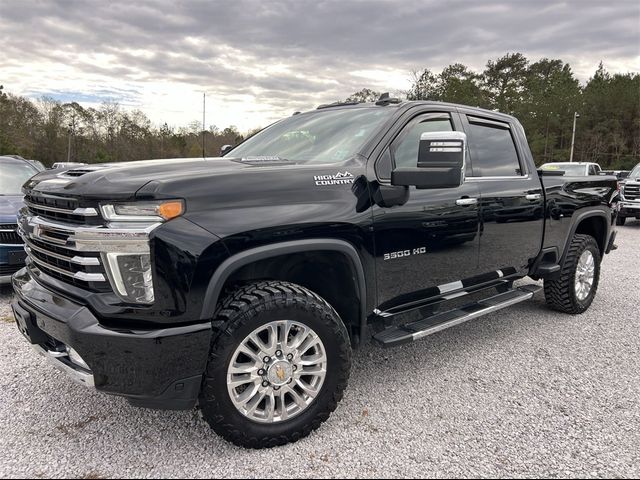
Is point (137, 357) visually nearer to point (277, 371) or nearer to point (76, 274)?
point (76, 274)

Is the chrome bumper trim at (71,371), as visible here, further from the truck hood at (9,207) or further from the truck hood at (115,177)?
the truck hood at (9,207)

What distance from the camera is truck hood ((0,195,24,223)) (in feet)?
16.6

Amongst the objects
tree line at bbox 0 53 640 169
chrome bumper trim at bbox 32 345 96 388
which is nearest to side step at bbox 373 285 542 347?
chrome bumper trim at bbox 32 345 96 388

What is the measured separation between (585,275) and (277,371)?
13.2ft

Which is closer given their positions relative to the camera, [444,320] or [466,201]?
[444,320]

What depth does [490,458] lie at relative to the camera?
8.02 ft

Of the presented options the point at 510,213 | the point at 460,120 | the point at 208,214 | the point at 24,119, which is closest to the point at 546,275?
the point at 510,213

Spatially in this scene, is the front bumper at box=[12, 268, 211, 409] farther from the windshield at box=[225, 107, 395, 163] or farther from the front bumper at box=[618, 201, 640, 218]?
the front bumper at box=[618, 201, 640, 218]

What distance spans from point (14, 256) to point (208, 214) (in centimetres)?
379

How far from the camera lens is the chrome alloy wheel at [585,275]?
194 inches

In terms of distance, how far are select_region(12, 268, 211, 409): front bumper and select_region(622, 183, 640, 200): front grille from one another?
15.0m

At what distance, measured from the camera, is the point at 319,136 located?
11.2ft

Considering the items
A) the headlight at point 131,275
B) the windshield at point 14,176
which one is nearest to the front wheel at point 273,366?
the headlight at point 131,275

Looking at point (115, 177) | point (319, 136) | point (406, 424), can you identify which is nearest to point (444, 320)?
point (406, 424)
